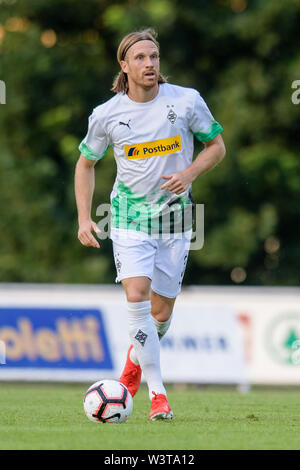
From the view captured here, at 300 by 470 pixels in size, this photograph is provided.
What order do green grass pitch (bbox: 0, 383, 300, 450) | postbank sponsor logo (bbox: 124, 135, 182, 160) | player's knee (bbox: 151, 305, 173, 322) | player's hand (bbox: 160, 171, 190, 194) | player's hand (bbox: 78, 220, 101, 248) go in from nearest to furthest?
green grass pitch (bbox: 0, 383, 300, 450)
player's hand (bbox: 160, 171, 190, 194)
player's hand (bbox: 78, 220, 101, 248)
postbank sponsor logo (bbox: 124, 135, 182, 160)
player's knee (bbox: 151, 305, 173, 322)

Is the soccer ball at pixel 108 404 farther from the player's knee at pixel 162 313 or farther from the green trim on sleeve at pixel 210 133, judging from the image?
the green trim on sleeve at pixel 210 133

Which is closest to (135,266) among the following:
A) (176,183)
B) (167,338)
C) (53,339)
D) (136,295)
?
(136,295)

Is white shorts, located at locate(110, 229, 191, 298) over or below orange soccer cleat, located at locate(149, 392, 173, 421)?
over

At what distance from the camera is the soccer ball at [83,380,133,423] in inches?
251

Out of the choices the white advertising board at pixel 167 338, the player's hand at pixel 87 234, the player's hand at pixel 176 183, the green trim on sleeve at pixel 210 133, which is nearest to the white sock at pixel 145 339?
the player's hand at pixel 87 234

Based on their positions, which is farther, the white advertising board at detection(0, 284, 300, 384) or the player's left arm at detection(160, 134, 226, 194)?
the white advertising board at detection(0, 284, 300, 384)

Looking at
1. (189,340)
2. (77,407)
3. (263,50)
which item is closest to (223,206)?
(263,50)

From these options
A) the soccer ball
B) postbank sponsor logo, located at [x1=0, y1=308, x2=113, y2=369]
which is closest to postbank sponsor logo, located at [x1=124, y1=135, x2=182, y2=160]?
the soccer ball

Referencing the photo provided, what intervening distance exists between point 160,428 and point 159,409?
17.9 inches

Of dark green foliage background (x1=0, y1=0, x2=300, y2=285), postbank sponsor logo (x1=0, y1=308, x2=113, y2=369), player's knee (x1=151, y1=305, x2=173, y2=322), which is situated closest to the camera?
player's knee (x1=151, y1=305, x2=173, y2=322)

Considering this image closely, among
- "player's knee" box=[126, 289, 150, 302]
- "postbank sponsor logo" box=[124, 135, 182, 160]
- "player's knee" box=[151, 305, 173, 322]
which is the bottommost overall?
"player's knee" box=[126, 289, 150, 302]

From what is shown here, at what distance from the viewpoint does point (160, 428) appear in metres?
6.04

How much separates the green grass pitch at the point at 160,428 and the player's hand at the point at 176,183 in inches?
62.0

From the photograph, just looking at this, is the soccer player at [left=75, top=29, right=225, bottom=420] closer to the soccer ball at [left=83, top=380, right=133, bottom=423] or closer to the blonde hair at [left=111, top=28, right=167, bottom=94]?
the blonde hair at [left=111, top=28, right=167, bottom=94]
